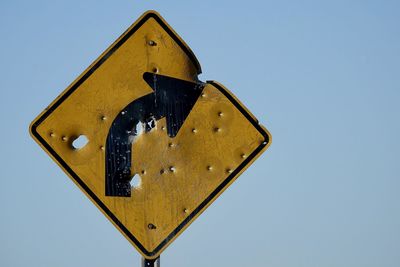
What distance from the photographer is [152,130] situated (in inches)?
148

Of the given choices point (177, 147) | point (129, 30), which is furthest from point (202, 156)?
point (129, 30)

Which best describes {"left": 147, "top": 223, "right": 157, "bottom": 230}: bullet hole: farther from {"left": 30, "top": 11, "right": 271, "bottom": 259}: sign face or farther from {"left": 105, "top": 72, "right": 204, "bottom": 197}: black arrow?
{"left": 105, "top": 72, "right": 204, "bottom": 197}: black arrow

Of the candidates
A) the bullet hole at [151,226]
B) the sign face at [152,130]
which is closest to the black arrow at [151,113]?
the sign face at [152,130]

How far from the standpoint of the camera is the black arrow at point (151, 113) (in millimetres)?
3729

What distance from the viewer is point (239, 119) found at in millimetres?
3801

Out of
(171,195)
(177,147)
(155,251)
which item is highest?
(177,147)

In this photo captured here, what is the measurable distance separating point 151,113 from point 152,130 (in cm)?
9

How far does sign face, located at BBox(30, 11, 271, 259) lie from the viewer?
370cm

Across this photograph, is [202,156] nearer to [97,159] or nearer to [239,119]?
[239,119]

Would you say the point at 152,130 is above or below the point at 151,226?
above

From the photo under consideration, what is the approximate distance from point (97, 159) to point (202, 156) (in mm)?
531

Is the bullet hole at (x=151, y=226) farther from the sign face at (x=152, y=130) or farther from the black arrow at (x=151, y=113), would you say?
the black arrow at (x=151, y=113)

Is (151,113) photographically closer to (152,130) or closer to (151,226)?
(152,130)

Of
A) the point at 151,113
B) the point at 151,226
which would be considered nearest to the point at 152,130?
the point at 151,113
